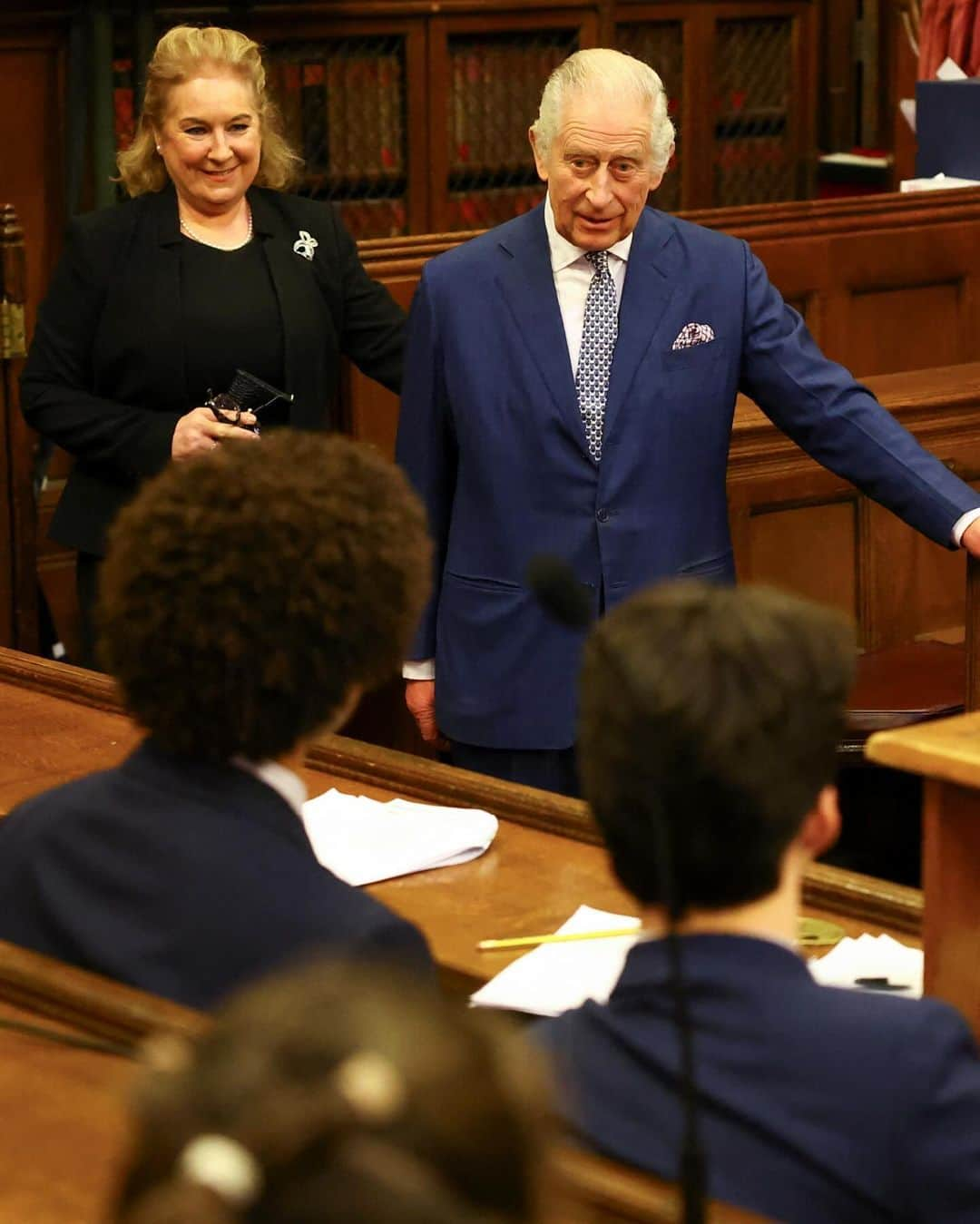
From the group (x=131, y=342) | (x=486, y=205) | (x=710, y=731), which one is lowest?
(x=710, y=731)

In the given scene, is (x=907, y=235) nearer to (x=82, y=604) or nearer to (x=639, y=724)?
(x=82, y=604)

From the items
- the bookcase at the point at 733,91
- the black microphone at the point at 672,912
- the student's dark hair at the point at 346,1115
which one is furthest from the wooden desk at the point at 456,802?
the bookcase at the point at 733,91

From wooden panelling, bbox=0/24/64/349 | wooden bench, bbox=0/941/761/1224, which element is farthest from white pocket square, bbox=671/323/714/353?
wooden panelling, bbox=0/24/64/349

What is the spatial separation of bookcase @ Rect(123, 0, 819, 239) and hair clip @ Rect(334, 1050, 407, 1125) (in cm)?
593

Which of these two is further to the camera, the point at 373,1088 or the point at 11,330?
the point at 11,330

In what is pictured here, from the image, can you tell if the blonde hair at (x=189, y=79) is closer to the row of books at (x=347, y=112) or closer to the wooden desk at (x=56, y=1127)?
the wooden desk at (x=56, y=1127)

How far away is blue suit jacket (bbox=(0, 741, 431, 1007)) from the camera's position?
4.83 feet

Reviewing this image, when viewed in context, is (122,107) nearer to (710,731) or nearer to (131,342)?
(131,342)

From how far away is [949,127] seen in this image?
5859 mm

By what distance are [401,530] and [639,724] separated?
39 cm

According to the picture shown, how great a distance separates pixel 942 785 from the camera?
1.63m

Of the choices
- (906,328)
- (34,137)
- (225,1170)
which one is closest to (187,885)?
(225,1170)

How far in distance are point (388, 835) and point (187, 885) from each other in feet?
2.40

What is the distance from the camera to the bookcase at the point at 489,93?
21.9 ft
